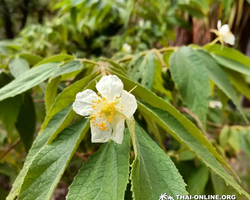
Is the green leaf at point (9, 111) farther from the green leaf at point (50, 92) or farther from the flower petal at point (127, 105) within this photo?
the flower petal at point (127, 105)

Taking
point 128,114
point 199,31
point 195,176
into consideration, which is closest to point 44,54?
point 199,31

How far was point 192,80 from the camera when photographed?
45 cm

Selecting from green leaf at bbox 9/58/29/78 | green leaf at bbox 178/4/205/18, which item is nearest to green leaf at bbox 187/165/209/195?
green leaf at bbox 9/58/29/78

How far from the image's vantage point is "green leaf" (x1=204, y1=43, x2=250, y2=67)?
521mm

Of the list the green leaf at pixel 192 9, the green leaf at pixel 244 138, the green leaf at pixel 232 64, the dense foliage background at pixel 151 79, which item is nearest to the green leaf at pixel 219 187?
the dense foliage background at pixel 151 79

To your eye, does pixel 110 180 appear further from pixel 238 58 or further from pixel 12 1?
pixel 12 1

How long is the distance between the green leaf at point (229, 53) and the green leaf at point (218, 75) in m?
0.05

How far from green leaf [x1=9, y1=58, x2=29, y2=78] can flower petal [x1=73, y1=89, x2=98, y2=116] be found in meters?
0.29

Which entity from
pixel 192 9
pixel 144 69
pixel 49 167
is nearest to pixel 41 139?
pixel 49 167

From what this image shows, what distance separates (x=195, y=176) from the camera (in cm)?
63

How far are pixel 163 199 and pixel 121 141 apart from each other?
0.08 meters

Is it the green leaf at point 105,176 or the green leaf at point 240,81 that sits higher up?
the green leaf at point 240,81

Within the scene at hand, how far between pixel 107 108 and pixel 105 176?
11cm

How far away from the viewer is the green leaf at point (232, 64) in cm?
51
